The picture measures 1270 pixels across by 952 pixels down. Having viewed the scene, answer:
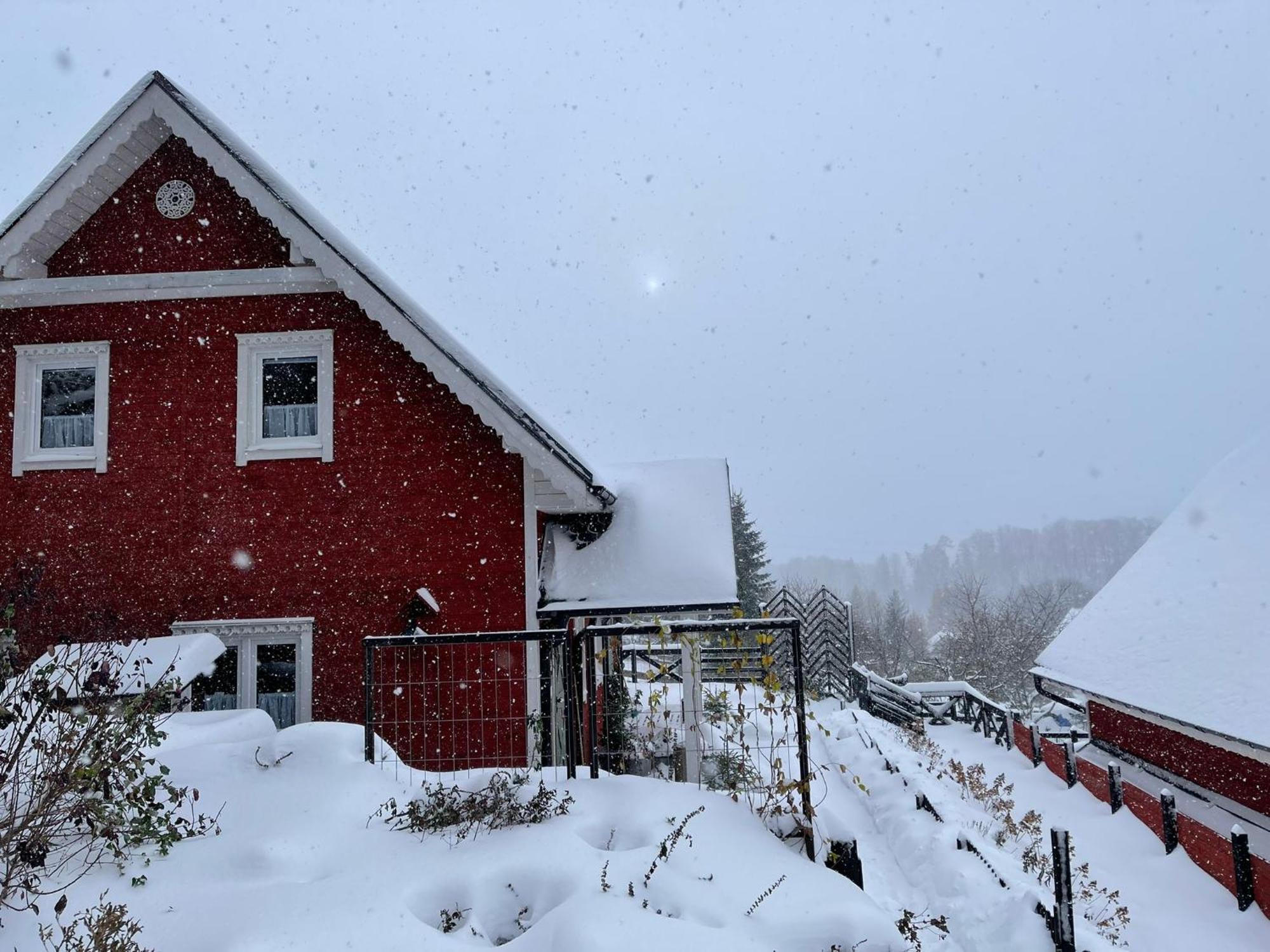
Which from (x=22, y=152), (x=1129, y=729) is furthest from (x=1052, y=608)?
(x=22, y=152)

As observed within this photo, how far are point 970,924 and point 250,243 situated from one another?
32.3 ft

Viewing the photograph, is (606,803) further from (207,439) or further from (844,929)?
(207,439)

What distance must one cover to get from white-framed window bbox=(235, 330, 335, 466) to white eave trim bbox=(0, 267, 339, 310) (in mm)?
524

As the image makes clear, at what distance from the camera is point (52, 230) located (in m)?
9.24

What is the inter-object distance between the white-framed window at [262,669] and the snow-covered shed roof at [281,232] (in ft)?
10.1

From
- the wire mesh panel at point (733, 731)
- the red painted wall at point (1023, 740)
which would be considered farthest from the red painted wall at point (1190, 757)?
the wire mesh panel at point (733, 731)

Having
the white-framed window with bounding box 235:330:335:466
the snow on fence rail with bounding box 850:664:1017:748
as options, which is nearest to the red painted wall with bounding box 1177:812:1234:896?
the snow on fence rail with bounding box 850:664:1017:748

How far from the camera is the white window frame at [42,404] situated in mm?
9164

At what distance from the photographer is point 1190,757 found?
12.2 meters

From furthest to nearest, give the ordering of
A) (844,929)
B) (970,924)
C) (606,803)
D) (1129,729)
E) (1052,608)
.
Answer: (1052,608), (1129,729), (970,924), (606,803), (844,929)

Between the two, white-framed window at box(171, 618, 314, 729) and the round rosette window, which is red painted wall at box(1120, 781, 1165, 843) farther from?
the round rosette window

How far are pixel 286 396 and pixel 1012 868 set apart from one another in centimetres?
903

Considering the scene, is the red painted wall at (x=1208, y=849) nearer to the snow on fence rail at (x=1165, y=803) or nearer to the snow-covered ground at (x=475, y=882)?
the snow on fence rail at (x=1165, y=803)

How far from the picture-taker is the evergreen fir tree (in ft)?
133
